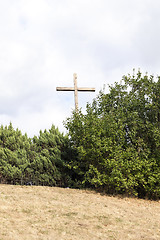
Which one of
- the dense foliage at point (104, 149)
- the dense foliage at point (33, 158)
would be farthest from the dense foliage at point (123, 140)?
the dense foliage at point (33, 158)

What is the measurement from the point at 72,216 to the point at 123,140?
407 cm

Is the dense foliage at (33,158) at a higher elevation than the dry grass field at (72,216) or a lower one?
higher

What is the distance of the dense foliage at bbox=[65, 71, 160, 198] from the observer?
9.83 metres

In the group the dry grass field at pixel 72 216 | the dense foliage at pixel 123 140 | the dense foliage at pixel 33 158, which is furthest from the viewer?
the dense foliage at pixel 33 158

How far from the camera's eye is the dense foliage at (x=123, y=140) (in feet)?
32.2

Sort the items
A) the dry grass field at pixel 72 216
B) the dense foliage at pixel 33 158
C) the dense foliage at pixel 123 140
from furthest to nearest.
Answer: the dense foliage at pixel 33 158 < the dense foliage at pixel 123 140 < the dry grass field at pixel 72 216

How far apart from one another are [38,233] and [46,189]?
414 centimetres

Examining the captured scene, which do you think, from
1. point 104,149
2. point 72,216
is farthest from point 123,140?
point 72,216

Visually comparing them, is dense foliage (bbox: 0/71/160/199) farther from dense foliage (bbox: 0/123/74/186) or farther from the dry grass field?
the dry grass field

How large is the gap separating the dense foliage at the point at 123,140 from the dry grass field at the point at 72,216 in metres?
0.78

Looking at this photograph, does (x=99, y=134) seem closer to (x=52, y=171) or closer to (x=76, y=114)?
(x=76, y=114)

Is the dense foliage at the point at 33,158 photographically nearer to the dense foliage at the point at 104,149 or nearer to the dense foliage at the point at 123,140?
the dense foliage at the point at 104,149

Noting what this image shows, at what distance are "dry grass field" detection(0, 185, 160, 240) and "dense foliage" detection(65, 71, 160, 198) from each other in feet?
2.57

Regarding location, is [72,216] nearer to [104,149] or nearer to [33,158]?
[104,149]
